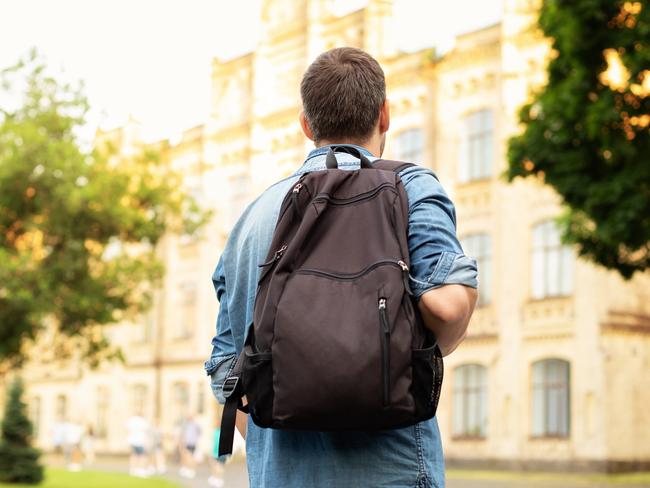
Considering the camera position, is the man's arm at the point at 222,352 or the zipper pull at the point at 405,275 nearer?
the zipper pull at the point at 405,275

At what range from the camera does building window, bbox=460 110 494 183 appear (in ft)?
110

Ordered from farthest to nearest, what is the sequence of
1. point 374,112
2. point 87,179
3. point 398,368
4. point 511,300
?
point 511,300
point 87,179
point 374,112
point 398,368

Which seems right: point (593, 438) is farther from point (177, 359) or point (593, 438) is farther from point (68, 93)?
point (177, 359)

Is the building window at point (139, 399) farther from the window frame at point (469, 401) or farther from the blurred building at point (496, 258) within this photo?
the window frame at point (469, 401)

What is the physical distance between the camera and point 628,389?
99.1 ft

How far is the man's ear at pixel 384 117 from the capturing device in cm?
297

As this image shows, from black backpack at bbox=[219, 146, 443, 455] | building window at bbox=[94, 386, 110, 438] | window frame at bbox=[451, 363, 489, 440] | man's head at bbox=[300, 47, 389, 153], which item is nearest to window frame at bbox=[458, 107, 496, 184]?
window frame at bbox=[451, 363, 489, 440]

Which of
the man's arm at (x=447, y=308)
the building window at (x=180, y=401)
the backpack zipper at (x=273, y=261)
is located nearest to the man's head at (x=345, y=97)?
the backpack zipper at (x=273, y=261)

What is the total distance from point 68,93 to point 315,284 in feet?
80.0

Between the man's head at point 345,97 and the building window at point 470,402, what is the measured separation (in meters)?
30.1

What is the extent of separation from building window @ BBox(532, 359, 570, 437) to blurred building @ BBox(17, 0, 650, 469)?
30 mm

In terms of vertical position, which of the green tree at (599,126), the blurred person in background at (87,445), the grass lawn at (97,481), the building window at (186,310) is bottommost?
the blurred person in background at (87,445)

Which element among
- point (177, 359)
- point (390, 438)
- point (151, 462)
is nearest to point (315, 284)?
point (390, 438)

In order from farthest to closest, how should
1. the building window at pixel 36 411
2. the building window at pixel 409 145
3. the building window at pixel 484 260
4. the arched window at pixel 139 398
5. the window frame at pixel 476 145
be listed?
the building window at pixel 36 411, the arched window at pixel 139 398, the building window at pixel 409 145, the window frame at pixel 476 145, the building window at pixel 484 260
